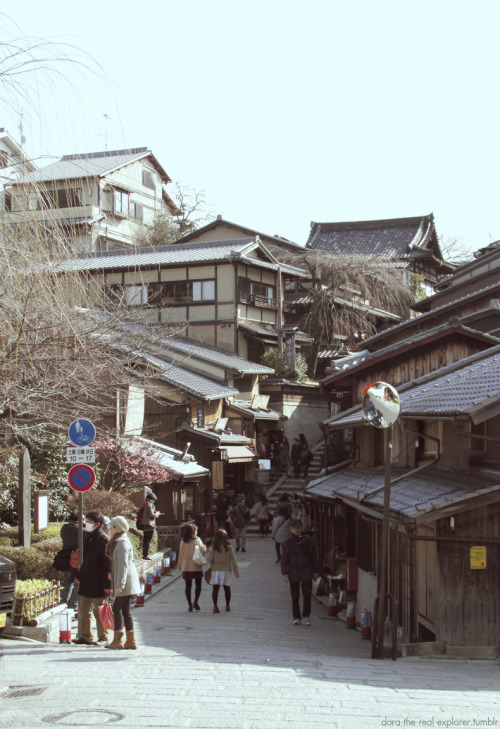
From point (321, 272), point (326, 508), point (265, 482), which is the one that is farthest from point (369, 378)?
point (321, 272)

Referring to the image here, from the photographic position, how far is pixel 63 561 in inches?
487

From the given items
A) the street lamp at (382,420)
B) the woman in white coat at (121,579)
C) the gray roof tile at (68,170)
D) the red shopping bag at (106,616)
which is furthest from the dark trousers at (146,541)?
the gray roof tile at (68,170)

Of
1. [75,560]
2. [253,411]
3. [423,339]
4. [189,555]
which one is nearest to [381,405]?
[75,560]

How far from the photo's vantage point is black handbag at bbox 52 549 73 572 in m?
12.4

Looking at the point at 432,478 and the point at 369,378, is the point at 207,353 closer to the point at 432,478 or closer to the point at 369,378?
the point at 369,378

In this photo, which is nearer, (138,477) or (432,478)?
(432,478)

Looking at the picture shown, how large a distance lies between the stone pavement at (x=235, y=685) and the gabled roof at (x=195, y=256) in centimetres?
2477

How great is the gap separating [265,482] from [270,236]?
54.4ft

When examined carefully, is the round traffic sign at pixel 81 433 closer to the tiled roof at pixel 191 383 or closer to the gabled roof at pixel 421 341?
the gabled roof at pixel 421 341

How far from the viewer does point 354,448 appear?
67.8 feet

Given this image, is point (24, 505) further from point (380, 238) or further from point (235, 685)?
point (380, 238)

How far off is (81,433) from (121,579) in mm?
2941

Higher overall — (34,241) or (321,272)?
(321,272)

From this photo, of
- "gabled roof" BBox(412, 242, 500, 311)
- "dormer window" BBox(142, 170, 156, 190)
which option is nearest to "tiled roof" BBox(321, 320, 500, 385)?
"gabled roof" BBox(412, 242, 500, 311)
